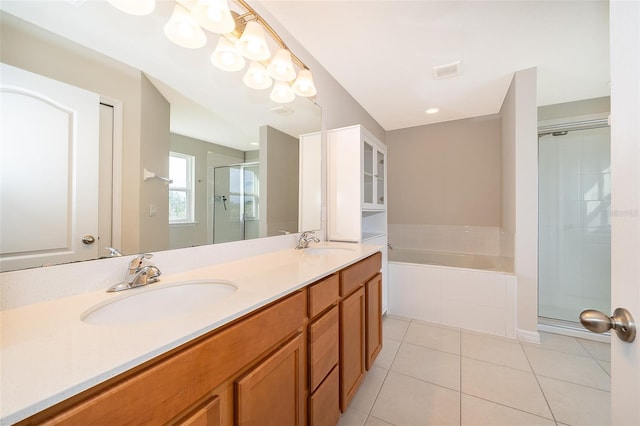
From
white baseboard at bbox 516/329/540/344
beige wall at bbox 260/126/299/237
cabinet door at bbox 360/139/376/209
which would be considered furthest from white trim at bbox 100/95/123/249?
white baseboard at bbox 516/329/540/344

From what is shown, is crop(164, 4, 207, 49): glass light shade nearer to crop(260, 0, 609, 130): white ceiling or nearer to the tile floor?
crop(260, 0, 609, 130): white ceiling

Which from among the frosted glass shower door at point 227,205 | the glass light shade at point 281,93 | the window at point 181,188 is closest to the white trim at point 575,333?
the frosted glass shower door at point 227,205

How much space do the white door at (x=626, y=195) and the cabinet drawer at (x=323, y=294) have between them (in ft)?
2.69

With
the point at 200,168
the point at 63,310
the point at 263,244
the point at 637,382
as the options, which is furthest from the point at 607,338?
the point at 63,310

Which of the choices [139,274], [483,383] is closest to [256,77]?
[139,274]

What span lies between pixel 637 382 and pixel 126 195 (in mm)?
1373

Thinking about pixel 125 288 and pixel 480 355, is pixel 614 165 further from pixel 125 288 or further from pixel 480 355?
pixel 480 355

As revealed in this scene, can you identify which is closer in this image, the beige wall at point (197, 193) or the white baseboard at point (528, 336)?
the beige wall at point (197, 193)

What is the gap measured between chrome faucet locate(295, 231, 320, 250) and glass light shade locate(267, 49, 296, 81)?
41.1 inches

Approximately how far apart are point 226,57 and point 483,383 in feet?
8.16

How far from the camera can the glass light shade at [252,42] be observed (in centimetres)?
123

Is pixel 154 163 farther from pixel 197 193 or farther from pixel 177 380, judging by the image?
pixel 177 380

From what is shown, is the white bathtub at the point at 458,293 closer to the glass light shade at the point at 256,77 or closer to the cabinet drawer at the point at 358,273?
the cabinet drawer at the point at 358,273

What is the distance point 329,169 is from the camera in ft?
7.04
